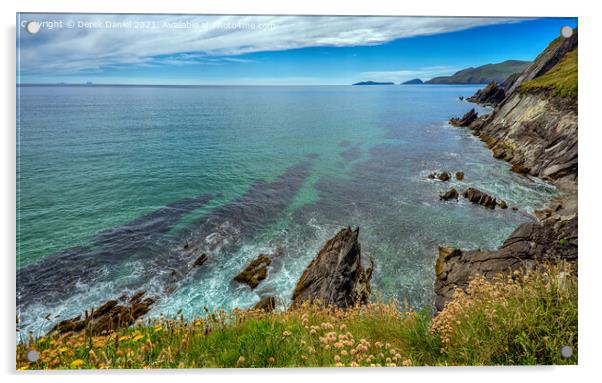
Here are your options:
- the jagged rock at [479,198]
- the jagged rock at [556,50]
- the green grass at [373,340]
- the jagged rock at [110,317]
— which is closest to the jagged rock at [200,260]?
the jagged rock at [110,317]

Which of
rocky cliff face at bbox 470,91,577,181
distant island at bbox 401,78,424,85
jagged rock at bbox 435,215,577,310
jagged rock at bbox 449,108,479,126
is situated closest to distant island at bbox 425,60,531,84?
distant island at bbox 401,78,424,85

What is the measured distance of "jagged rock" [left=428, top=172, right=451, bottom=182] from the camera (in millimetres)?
10852

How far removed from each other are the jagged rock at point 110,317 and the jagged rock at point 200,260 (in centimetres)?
207

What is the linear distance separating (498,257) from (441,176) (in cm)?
322

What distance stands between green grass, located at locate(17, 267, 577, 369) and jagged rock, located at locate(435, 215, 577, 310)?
4.01 meters

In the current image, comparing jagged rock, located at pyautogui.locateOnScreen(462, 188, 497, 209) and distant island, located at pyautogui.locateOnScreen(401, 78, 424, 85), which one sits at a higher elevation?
distant island, located at pyautogui.locateOnScreen(401, 78, 424, 85)

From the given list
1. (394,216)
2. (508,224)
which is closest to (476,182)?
(508,224)

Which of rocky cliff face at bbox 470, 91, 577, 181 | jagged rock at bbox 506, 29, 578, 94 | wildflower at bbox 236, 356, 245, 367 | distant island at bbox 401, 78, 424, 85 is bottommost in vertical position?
wildflower at bbox 236, 356, 245, 367

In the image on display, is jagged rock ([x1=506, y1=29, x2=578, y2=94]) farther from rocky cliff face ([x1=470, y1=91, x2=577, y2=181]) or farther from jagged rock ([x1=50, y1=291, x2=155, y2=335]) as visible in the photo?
jagged rock ([x1=50, y1=291, x2=155, y2=335])

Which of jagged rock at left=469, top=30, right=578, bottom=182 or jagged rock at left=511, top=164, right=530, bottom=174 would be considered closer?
jagged rock at left=469, top=30, right=578, bottom=182

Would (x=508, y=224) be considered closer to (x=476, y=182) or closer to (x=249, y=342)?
(x=476, y=182)

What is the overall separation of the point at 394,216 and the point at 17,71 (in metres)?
10.1

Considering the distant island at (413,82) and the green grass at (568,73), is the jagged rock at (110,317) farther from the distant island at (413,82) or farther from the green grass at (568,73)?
the green grass at (568,73)
